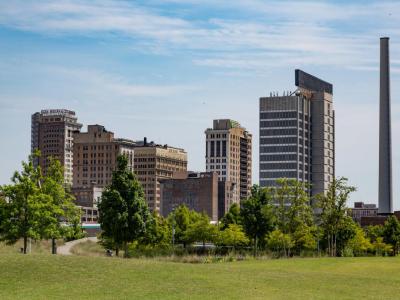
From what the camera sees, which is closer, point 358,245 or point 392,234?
point 358,245

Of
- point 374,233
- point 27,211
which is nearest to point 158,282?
point 27,211

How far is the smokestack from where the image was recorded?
612ft

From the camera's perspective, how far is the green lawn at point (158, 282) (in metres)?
40.5

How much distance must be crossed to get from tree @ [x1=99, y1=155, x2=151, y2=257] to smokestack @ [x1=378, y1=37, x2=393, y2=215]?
11685 cm

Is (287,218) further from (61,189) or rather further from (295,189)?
(61,189)

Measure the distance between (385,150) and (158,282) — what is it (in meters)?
154

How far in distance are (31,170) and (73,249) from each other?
2589 centimetres

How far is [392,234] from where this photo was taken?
11781 centimetres

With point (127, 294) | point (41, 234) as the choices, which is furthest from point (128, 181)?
point (127, 294)

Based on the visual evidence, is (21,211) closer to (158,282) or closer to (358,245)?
(158,282)

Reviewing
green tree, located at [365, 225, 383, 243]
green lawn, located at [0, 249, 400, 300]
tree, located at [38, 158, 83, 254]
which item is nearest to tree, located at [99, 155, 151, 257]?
tree, located at [38, 158, 83, 254]

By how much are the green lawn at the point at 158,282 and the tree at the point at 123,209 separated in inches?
977

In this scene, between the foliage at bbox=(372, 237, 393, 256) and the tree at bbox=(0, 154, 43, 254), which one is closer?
the tree at bbox=(0, 154, 43, 254)

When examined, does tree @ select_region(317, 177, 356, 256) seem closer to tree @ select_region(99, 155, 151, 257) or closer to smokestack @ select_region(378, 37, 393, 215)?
tree @ select_region(99, 155, 151, 257)
